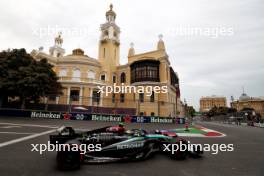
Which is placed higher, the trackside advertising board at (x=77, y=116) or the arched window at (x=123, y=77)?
the arched window at (x=123, y=77)

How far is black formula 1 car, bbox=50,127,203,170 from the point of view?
4.00 meters

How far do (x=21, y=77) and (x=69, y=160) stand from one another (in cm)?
1944

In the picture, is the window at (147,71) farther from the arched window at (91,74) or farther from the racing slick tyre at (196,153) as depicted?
the racing slick tyre at (196,153)

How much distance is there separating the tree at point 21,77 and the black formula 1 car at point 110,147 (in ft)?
52.3

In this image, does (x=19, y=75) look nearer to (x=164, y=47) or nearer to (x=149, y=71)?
(x=149, y=71)

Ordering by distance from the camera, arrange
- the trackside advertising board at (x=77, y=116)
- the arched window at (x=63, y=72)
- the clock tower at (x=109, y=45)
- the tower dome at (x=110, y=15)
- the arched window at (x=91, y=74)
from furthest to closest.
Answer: the tower dome at (x=110, y=15), the clock tower at (x=109, y=45), the arched window at (x=91, y=74), the arched window at (x=63, y=72), the trackside advertising board at (x=77, y=116)

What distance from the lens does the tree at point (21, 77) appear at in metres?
18.3

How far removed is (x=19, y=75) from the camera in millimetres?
18922

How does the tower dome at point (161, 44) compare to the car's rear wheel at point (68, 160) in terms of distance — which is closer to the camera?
the car's rear wheel at point (68, 160)

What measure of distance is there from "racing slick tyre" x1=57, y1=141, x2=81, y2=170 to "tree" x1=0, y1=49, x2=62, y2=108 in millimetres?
16418

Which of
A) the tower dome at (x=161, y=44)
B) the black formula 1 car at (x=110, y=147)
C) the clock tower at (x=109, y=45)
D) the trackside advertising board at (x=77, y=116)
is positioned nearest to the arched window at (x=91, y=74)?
the clock tower at (x=109, y=45)

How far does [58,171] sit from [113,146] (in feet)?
5.00

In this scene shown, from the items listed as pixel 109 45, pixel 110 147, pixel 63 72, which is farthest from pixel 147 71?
pixel 110 147

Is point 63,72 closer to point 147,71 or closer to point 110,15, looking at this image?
point 147,71
